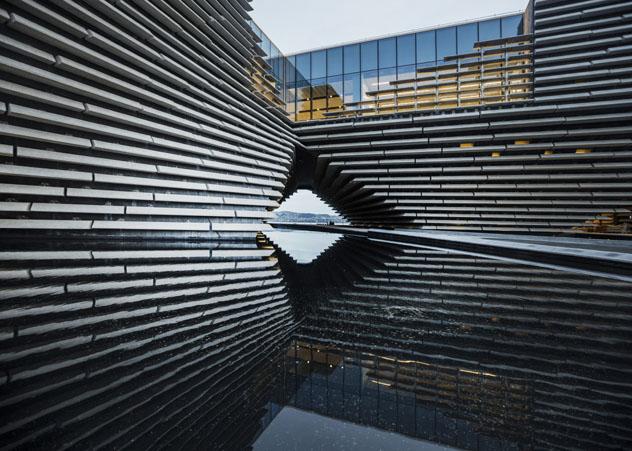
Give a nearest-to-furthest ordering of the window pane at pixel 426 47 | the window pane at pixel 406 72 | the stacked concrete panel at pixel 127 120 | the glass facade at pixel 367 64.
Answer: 1. the stacked concrete panel at pixel 127 120
2. the glass facade at pixel 367 64
3. the window pane at pixel 426 47
4. the window pane at pixel 406 72

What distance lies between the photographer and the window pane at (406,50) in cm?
2188

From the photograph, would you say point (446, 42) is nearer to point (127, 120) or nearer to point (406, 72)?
point (406, 72)

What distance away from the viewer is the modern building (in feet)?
22.7

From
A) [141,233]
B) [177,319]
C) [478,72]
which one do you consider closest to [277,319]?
[177,319]

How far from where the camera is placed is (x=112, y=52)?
7875mm

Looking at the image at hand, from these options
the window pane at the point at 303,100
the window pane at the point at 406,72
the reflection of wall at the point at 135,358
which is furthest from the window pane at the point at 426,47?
the reflection of wall at the point at 135,358

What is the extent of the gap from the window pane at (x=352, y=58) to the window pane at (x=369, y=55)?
0.35 m

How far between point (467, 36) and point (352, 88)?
24.7 ft

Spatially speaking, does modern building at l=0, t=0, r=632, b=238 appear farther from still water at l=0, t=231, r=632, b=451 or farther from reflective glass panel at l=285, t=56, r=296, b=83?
still water at l=0, t=231, r=632, b=451

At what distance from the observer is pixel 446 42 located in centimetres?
2119

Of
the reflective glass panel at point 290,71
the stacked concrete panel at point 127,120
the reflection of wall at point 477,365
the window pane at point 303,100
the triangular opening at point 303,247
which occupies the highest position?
the reflective glass panel at point 290,71

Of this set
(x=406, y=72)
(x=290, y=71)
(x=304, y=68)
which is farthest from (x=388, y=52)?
(x=290, y=71)

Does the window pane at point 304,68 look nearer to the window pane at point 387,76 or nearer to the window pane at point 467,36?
the window pane at point 387,76

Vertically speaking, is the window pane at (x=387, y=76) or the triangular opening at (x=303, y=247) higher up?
the window pane at (x=387, y=76)
